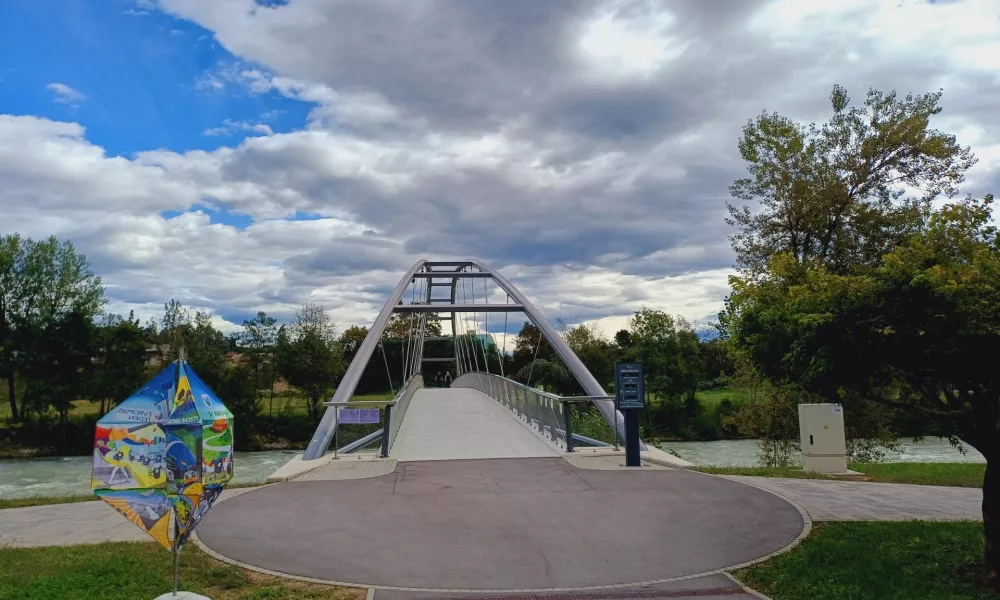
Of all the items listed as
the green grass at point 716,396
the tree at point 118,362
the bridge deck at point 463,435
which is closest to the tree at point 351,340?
the tree at point 118,362

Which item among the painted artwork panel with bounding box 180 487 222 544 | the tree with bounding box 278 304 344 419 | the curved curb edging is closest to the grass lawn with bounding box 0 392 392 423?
the tree with bounding box 278 304 344 419

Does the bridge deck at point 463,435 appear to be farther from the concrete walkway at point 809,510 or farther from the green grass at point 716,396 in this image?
the green grass at point 716,396

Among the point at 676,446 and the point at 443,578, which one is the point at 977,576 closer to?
the point at 443,578

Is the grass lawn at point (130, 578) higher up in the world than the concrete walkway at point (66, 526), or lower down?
higher up

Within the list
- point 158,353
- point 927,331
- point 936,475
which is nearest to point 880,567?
point 927,331

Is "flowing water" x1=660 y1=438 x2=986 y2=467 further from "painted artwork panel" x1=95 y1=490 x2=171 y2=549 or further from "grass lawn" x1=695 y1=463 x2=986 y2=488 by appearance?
"painted artwork panel" x1=95 y1=490 x2=171 y2=549

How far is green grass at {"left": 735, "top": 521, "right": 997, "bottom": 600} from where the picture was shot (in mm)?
4512

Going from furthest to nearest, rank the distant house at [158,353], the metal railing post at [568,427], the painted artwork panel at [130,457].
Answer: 1. the distant house at [158,353]
2. the metal railing post at [568,427]
3. the painted artwork panel at [130,457]

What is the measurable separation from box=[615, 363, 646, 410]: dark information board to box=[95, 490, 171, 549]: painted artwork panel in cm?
717

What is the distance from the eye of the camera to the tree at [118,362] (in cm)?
3712

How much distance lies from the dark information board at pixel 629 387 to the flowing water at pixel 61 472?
14.4m

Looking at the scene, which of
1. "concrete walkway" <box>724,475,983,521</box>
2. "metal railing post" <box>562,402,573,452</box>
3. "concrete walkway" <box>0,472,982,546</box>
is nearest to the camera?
"concrete walkway" <box>0,472,982,546</box>

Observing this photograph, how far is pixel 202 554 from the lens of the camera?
18.2ft

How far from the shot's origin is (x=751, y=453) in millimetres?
29250
